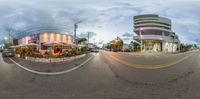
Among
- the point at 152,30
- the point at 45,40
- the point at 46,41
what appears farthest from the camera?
the point at 46,41

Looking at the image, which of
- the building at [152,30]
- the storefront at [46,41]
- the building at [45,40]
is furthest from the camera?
the storefront at [46,41]

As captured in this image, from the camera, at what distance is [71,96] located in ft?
35.7

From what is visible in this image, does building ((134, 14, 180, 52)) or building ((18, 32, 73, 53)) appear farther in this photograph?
building ((18, 32, 73, 53))

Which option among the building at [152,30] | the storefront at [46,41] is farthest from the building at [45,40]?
the building at [152,30]

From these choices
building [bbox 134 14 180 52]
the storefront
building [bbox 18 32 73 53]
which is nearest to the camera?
building [bbox 134 14 180 52]

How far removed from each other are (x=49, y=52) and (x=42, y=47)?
1593 millimetres

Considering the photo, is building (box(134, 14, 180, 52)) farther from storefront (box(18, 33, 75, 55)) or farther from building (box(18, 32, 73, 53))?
storefront (box(18, 33, 75, 55))

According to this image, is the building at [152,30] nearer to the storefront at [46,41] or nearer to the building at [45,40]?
the building at [45,40]

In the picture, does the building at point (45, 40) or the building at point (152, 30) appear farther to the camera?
the building at point (45, 40)

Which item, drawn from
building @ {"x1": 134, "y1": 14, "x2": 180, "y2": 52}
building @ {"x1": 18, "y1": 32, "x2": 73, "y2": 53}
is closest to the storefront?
building @ {"x1": 18, "y1": 32, "x2": 73, "y2": 53}

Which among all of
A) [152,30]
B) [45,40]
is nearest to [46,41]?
[45,40]

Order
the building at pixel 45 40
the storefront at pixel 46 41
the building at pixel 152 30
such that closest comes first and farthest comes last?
the building at pixel 152 30 < the building at pixel 45 40 < the storefront at pixel 46 41

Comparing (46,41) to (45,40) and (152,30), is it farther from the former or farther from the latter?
(152,30)

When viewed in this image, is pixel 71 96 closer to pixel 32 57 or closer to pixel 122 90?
pixel 122 90
